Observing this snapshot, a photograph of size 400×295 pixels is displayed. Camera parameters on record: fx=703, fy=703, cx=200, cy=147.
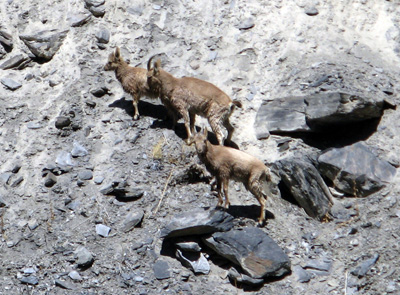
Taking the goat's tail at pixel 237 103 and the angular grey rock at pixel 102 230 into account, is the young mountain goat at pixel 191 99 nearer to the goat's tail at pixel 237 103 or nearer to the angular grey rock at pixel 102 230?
the goat's tail at pixel 237 103

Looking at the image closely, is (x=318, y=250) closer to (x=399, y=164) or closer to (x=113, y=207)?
(x=399, y=164)

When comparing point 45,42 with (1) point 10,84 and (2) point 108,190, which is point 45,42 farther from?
(2) point 108,190

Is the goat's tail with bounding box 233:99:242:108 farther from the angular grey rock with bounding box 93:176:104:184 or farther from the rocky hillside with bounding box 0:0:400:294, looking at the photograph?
the angular grey rock with bounding box 93:176:104:184

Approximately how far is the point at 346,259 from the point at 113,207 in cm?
399

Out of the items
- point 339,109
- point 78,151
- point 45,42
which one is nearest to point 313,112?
point 339,109

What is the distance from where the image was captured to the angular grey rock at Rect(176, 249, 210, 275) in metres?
11.1

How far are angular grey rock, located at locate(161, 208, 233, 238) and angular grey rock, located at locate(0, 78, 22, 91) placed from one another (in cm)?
499

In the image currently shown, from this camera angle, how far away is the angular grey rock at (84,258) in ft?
37.1

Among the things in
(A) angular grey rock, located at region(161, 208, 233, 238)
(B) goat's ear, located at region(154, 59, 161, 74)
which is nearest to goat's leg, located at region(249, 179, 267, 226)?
(A) angular grey rock, located at region(161, 208, 233, 238)

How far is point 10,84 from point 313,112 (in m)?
6.14

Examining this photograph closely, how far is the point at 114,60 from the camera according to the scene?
14055 mm

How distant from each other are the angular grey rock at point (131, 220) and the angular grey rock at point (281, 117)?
285 centimetres

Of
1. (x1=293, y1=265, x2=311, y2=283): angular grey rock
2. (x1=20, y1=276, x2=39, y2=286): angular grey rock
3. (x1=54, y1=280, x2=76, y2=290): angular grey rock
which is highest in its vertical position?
(x1=293, y1=265, x2=311, y2=283): angular grey rock

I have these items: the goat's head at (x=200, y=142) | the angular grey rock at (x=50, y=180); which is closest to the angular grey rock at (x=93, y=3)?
the angular grey rock at (x=50, y=180)
